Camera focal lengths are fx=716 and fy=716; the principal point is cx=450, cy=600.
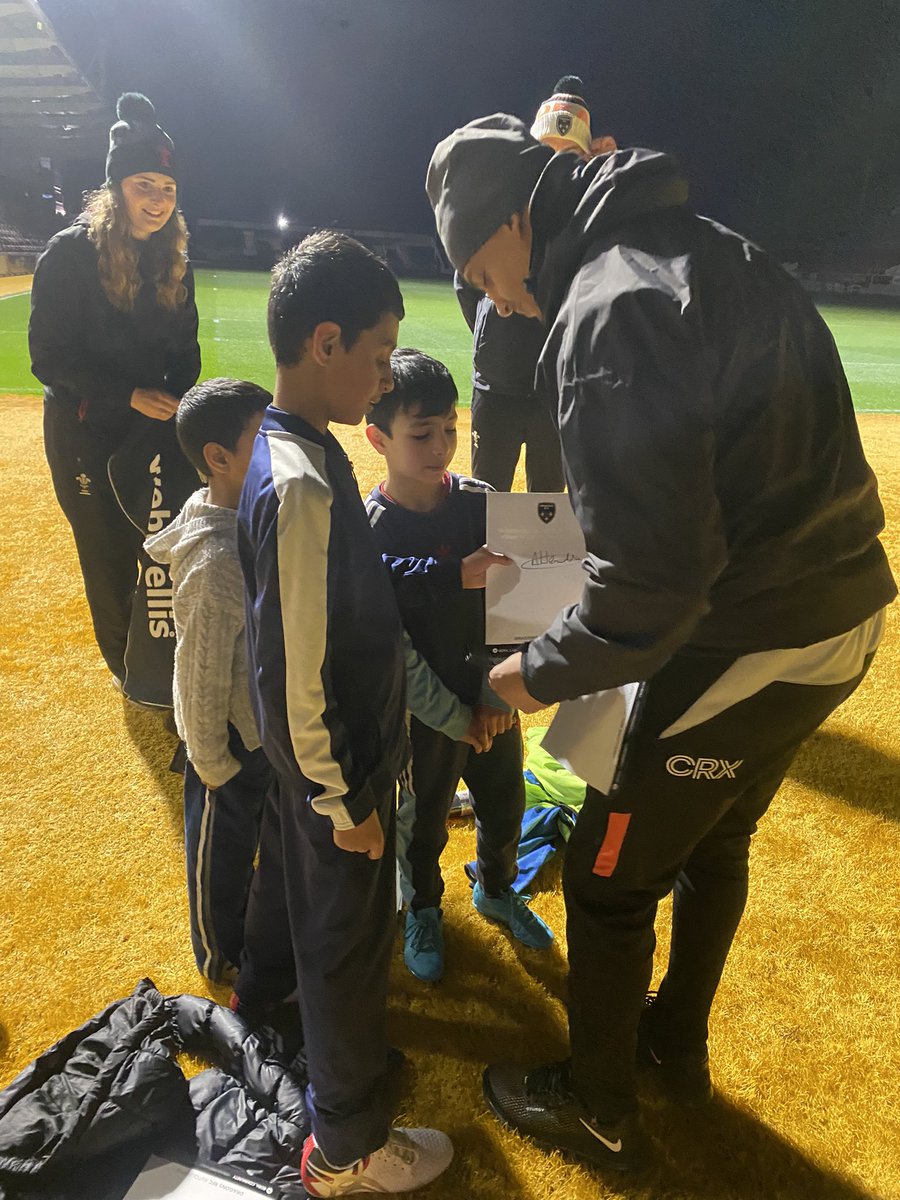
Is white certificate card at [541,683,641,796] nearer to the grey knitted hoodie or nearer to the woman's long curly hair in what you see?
the grey knitted hoodie

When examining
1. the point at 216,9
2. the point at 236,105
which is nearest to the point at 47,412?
the point at 216,9

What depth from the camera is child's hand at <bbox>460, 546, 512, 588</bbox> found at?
4.14 ft

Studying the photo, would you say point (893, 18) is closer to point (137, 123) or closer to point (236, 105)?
point (137, 123)

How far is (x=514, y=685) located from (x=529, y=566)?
341 mm

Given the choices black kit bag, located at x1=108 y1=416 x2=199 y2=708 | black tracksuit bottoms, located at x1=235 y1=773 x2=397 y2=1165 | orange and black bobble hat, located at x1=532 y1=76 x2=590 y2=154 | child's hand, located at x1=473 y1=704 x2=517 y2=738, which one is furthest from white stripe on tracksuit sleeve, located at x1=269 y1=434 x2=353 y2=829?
orange and black bobble hat, located at x1=532 y1=76 x2=590 y2=154

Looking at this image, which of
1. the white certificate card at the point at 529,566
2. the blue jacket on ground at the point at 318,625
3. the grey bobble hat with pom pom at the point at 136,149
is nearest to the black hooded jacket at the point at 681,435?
the blue jacket on ground at the point at 318,625

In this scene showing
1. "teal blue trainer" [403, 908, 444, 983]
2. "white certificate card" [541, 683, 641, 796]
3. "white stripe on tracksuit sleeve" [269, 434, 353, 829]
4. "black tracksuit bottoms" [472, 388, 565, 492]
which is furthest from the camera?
"black tracksuit bottoms" [472, 388, 565, 492]

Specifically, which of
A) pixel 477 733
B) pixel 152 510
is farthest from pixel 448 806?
pixel 152 510

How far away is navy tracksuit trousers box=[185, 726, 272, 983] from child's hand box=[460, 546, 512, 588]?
0.53 metres

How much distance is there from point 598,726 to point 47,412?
198 cm

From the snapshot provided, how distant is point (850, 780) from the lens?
88.7 inches

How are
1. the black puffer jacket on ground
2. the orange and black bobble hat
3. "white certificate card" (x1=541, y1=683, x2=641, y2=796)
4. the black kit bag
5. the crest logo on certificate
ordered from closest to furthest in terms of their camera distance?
1. "white certificate card" (x1=541, y1=683, x2=641, y2=796)
2. the black puffer jacket on ground
3. the crest logo on certificate
4. the black kit bag
5. the orange and black bobble hat

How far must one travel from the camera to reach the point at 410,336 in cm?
999

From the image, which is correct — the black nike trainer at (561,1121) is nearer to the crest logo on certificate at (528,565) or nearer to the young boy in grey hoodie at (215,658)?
the young boy in grey hoodie at (215,658)
